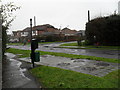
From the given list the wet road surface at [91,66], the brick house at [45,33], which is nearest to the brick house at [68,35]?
the brick house at [45,33]

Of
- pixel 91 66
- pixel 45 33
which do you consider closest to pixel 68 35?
pixel 45 33

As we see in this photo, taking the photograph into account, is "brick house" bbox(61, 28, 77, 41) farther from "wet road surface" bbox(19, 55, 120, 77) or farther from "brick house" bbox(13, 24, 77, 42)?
"wet road surface" bbox(19, 55, 120, 77)

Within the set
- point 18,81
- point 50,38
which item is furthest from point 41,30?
point 18,81

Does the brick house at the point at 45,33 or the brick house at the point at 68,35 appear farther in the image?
the brick house at the point at 68,35

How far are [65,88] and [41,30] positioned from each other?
5789 cm

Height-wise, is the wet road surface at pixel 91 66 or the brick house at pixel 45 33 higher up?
the brick house at pixel 45 33

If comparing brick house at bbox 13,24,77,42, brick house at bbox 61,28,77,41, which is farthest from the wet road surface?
brick house at bbox 61,28,77,41

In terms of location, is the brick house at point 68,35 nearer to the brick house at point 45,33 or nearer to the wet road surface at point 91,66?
the brick house at point 45,33

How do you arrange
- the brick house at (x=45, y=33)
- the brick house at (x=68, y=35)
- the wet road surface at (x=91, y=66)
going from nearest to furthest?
the wet road surface at (x=91, y=66), the brick house at (x=45, y=33), the brick house at (x=68, y=35)

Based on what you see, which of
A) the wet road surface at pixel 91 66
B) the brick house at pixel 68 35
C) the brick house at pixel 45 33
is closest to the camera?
the wet road surface at pixel 91 66

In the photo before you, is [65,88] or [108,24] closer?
[65,88]

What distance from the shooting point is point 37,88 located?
436 cm

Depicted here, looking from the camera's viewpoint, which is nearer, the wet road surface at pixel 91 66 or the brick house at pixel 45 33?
the wet road surface at pixel 91 66

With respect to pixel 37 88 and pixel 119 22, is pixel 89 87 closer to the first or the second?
pixel 37 88
